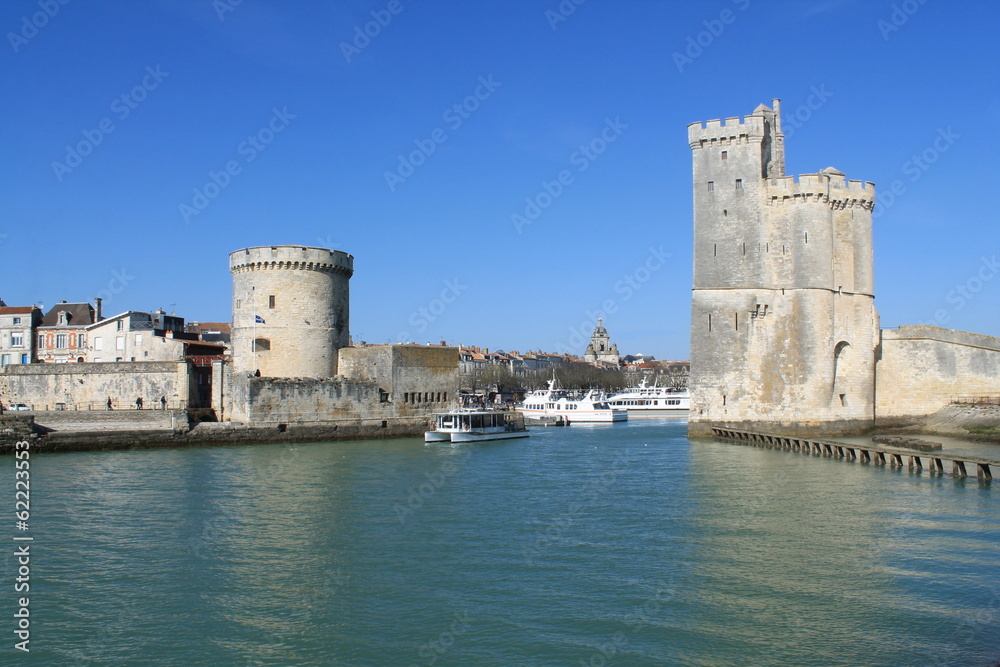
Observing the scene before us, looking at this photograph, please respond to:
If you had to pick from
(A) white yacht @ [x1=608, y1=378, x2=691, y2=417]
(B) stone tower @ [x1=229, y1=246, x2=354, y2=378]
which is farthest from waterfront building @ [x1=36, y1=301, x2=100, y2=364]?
(A) white yacht @ [x1=608, y1=378, x2=691, y2=417]

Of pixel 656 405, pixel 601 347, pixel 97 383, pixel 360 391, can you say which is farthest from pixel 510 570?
pixel 601 347

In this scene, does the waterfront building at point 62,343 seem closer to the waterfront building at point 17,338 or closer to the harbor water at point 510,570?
the waterfront building at point 17,338

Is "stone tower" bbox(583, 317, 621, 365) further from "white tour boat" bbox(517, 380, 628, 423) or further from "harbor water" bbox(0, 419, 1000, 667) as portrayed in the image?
"harbor water" bbox(0, 419, 1000, 667)

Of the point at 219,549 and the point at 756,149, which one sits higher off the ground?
the point at 756,149

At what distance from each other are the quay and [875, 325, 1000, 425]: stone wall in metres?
5.78

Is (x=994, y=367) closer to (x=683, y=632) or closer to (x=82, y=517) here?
(x=683, y=632)

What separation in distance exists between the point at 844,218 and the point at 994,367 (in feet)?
25.1

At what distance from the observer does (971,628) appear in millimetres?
8602

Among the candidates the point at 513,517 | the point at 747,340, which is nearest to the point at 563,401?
the point at 747,340

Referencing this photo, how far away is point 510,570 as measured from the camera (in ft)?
36.3

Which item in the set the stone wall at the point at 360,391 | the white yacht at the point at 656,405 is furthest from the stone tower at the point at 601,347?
the stone wall at the point at 360,391

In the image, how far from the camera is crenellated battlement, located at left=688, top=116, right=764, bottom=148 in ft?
91.6

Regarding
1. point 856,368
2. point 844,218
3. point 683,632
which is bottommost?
point 683,632

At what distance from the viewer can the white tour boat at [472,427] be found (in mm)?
31078
